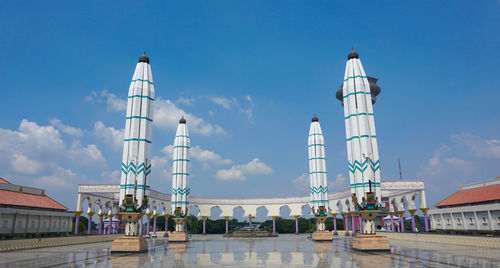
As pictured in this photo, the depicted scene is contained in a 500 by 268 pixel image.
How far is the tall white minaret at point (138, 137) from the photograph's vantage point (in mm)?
24172

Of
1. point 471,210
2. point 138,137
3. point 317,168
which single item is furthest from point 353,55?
point 471,210

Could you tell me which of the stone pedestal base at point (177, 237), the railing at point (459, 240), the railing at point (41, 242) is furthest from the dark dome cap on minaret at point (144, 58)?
the railing at point (459, 240)

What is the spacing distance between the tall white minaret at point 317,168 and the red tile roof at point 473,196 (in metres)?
17.6

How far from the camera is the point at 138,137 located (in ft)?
83.4

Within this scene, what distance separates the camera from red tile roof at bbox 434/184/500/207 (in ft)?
122

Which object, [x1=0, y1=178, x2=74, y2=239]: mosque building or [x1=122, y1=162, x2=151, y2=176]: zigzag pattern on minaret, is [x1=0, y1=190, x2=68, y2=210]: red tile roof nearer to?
[x1=0, y1=178, x2=74, y2=239]: mosque building

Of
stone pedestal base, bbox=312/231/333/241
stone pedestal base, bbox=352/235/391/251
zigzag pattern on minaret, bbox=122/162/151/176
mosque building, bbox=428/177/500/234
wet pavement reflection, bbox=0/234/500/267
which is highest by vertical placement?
zigzag pattern on minaret, bbox=122/162/151/176

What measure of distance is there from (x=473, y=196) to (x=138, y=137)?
39829 mm

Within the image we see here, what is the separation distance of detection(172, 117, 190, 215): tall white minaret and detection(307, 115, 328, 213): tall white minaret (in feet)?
52.0

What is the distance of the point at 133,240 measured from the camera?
21.6 metres

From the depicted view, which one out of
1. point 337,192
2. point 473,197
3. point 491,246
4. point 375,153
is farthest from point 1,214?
point 473,197

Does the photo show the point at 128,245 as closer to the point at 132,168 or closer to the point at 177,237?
the point at 132,168

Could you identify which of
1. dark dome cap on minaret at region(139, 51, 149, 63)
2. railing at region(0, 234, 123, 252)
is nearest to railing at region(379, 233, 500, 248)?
dark dome cap on minaret at region(139, 51, 149, 63)

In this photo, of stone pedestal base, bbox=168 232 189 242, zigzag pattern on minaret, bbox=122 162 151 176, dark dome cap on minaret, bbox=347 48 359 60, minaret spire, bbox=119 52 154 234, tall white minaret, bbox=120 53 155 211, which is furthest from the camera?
stone pedestal base, bbox=168 232 189 242
